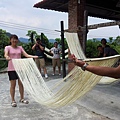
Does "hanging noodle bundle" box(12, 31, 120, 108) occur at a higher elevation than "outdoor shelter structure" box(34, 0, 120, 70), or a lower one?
lower

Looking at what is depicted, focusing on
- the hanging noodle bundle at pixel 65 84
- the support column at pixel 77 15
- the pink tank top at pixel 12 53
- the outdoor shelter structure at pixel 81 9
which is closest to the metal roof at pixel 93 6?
the outdoor shelter structure at pixel 81 9

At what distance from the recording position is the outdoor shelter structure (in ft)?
16.5

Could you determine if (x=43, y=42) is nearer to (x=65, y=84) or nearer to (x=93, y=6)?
(x=93, y=6)

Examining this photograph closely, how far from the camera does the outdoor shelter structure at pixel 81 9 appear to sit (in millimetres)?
5023

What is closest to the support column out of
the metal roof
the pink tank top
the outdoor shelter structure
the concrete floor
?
the outdoor shelter structure

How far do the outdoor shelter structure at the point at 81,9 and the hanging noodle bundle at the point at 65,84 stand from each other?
1721 millimetres

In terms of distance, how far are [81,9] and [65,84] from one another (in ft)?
11.0

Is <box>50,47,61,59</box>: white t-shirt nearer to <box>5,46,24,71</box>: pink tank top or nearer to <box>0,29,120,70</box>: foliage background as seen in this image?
<box>0,29,120,70</box>: foliage background

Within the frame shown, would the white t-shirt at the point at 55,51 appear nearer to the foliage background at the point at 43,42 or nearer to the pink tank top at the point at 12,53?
the foliage background at the point at 43,42

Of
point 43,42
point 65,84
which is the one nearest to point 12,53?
point 65,84

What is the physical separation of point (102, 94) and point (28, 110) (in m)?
1.33

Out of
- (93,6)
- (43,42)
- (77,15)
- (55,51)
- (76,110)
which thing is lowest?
(76,110)

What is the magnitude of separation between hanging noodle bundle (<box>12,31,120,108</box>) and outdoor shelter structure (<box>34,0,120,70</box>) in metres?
1.72

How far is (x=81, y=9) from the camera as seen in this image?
5.07 m
